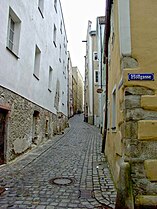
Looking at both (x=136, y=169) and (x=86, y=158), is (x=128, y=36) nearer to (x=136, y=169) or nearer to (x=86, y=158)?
(x=136, y=169)

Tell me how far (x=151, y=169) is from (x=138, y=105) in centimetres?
118

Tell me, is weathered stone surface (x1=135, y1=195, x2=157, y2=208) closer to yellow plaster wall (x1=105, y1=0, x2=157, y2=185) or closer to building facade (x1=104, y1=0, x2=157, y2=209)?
building facade (x1=104, y1=0, x2=157, y2=209)

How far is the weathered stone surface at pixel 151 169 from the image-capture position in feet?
12.5

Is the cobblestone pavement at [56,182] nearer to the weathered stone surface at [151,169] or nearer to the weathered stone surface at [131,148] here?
the weathered stone surface at [151,169]

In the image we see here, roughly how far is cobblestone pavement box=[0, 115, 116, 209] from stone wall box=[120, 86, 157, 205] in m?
0.74

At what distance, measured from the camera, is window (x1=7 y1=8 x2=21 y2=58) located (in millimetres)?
7523

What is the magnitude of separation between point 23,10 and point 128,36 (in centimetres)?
550

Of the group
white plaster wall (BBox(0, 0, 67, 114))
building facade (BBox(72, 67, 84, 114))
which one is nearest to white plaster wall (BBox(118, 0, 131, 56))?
white plaster wall (BBox(0, 0, 67, 114))

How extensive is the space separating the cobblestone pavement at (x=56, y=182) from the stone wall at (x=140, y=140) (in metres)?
0.74

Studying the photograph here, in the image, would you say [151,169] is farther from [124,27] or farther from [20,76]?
[20,76]

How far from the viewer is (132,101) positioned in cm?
405

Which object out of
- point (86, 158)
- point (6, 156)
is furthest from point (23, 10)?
point (86, 158)

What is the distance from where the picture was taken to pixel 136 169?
3.83m

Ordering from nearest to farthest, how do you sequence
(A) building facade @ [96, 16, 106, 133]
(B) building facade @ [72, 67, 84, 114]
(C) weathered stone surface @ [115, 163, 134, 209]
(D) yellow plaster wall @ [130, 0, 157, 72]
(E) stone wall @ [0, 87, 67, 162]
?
(C) weathered stone surface @ [115, 163, 134, 209]
(D) yellow plaster wall @ [130, 0, 157, 72]
(E) stone wall @ [0, 87, 67, 162]
(A) building facade @ [96, 16, 106, 133]
(B) building facade @ [72, 67, 84, 114]
